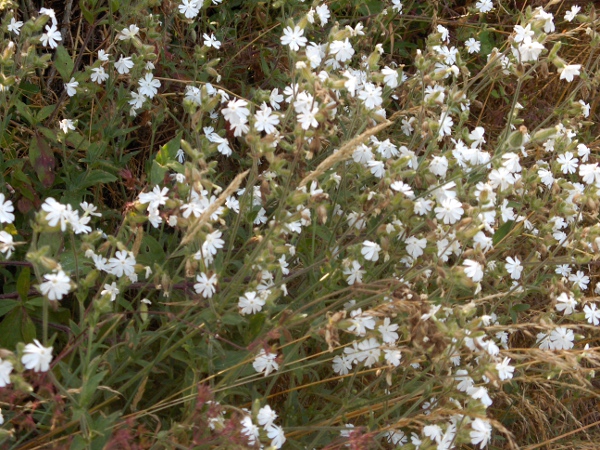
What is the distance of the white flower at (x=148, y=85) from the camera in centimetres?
261

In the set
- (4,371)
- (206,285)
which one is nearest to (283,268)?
(206,285)

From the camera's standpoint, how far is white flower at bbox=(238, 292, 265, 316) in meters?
1.90

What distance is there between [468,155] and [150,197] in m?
0.88

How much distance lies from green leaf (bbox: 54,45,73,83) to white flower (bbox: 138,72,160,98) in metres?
0.22

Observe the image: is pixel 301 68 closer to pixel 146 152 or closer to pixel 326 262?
pixel 326 262

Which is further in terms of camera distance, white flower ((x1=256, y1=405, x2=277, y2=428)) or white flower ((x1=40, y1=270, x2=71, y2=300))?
white flower ((x1=256, y1=405, x2=277, y2=428))

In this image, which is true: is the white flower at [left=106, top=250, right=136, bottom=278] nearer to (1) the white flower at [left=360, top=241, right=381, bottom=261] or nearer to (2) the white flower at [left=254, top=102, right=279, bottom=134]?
(2) the white flower at [left=254, top=102, right=279, bottom=134]

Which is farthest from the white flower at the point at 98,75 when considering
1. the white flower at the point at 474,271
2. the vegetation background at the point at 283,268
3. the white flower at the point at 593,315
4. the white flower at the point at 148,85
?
the white flower at the point at 593,315

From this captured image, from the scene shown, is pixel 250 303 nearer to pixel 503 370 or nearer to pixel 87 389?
pixel 87 389

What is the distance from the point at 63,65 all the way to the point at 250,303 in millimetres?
1153

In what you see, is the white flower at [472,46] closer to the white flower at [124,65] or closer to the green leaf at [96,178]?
the white flower at [124,65]

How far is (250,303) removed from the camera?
191 centimetres

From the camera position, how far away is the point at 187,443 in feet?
5.83

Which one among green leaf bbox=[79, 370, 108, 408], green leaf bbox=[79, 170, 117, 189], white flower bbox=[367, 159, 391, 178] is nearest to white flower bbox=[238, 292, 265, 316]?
green leaf bbox=[79, 370, 108, 408]
